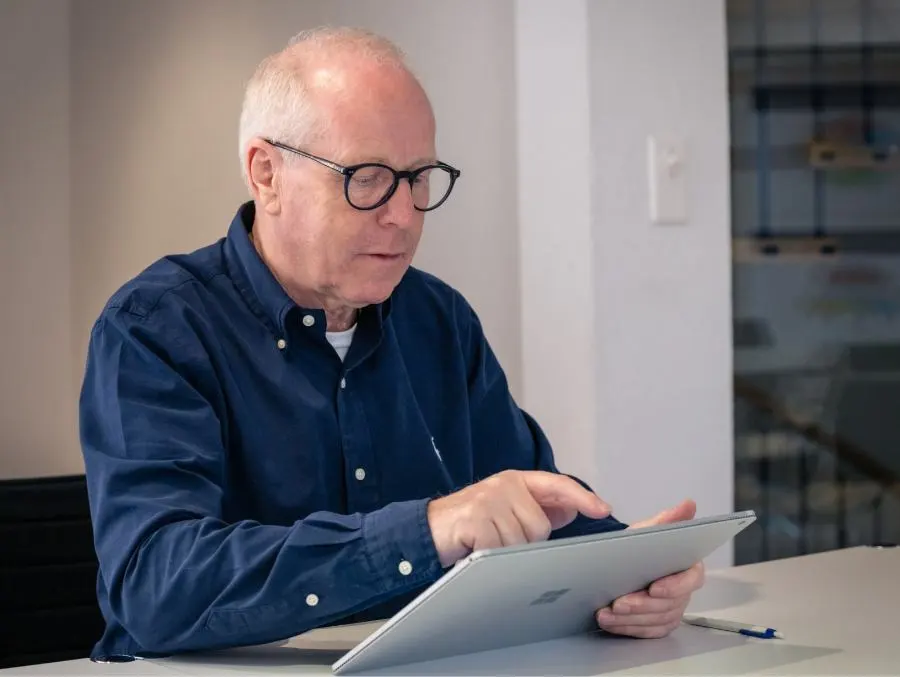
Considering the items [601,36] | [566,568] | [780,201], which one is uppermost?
[601,36]

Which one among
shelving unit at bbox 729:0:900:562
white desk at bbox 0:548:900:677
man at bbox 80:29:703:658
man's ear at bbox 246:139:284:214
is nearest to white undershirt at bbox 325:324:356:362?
man at bbox 80:29:703:658

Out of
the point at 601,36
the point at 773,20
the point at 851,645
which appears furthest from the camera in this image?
the point at 773,20

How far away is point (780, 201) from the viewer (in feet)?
8.36

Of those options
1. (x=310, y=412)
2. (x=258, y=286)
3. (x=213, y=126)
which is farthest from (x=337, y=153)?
(x=213, y=126)

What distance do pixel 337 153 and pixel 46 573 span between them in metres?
0.85

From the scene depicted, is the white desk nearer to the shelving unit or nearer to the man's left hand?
the man's left hand

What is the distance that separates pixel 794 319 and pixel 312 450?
1397mm

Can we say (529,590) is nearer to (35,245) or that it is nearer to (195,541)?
(195,541)

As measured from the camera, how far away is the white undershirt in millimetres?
1562

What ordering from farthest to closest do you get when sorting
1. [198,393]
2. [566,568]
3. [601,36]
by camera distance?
[601,36] < [198,393] < [566,568]

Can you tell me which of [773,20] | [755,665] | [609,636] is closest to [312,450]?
[609,636]

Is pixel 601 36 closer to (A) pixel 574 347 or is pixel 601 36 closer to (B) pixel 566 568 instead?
(A) pixel 574 347

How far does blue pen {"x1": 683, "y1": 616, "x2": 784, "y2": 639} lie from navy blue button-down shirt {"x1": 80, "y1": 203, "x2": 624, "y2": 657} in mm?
284

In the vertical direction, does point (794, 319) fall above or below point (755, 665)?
above
